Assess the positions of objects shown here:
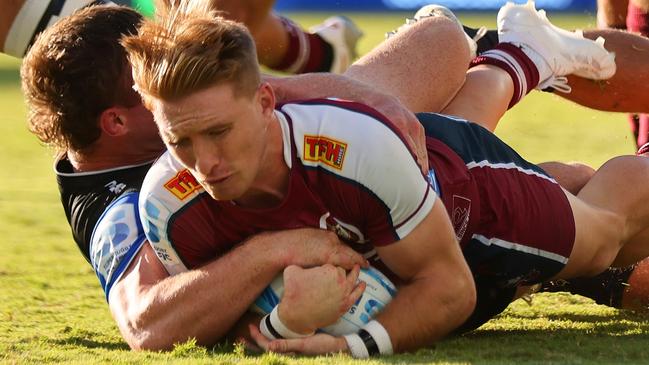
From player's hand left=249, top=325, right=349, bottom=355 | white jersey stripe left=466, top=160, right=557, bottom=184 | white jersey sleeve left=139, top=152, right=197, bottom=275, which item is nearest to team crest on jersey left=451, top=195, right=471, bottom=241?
white jersey stripe left=466, top=160, right=557, bottom=184

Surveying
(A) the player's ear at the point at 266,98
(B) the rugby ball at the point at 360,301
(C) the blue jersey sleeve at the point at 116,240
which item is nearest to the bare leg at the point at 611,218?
(B) the rugby ball at the point at 360,301

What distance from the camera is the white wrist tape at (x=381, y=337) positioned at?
3.97 metres

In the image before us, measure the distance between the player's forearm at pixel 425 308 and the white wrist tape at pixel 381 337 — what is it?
0.02m

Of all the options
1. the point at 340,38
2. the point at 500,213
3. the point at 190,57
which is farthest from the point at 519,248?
the point at 340,38

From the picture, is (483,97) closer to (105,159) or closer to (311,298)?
(105,159)

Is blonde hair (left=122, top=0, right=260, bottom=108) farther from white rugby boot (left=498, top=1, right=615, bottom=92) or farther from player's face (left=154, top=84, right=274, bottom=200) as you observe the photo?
white rugby boot (left=498, top=1, right=615, bottom=92)

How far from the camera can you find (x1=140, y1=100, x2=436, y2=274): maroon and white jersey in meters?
3.87

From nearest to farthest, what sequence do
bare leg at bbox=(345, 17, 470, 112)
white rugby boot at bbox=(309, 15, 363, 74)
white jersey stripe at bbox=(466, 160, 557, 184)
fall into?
white jersey stripe at bbox=(466, 160, 557, 184) < bare leg at bbox=(345, 17, 470, 112) < white rugby boot at bbox=(309, 15, 363, 74)

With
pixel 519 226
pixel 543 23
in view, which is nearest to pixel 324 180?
pixel 519 226

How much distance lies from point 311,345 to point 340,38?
467 cm

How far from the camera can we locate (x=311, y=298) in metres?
3.99

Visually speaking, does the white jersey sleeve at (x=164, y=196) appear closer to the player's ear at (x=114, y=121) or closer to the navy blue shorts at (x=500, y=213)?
the player's ear at (x=114, y=121)

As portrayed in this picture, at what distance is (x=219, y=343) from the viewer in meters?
4.23

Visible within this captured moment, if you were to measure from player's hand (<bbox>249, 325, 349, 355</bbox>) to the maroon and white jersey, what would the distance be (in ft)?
1.15
